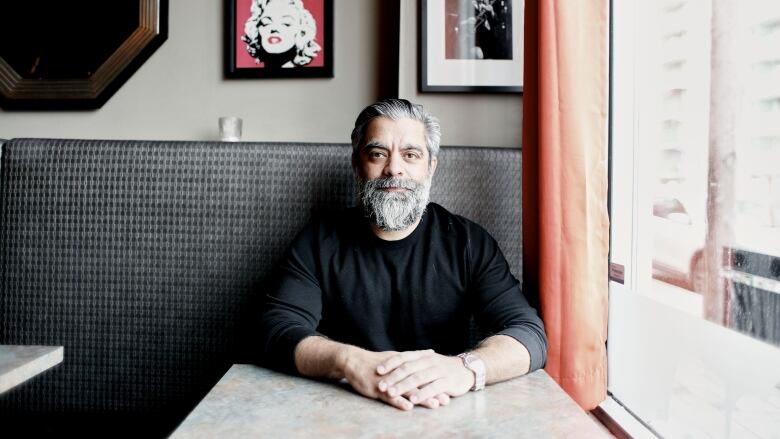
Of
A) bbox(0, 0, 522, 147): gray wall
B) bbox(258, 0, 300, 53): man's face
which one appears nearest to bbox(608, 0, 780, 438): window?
bbox(0, 0, 522, 147): gray wall

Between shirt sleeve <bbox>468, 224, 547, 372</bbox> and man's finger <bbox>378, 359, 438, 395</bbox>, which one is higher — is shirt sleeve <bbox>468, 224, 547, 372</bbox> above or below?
above

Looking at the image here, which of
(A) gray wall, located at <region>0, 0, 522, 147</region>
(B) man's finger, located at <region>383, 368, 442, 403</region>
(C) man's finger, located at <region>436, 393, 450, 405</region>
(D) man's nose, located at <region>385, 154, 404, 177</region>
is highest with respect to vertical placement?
(A) gray wall, located at <region>0, 0, 522, 147</region>

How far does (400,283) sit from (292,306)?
29cm

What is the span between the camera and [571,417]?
78cm

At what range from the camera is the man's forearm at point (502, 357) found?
969mm

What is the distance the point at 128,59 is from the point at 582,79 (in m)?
1.81

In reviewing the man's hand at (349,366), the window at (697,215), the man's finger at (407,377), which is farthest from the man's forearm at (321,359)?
the window at (697,215)

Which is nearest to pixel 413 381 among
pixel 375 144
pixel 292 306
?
pixel 292 306

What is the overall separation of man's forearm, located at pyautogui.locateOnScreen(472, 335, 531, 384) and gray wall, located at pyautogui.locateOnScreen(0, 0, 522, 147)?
1.21 m

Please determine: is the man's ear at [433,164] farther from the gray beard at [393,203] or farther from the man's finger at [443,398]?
the man's finger at [443,398]

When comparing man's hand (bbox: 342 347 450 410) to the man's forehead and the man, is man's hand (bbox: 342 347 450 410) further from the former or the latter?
the man's forehead

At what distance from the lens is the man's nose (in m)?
1.35

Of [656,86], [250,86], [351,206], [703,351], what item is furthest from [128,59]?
[703,351]

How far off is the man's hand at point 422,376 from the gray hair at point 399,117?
0.66 metres
